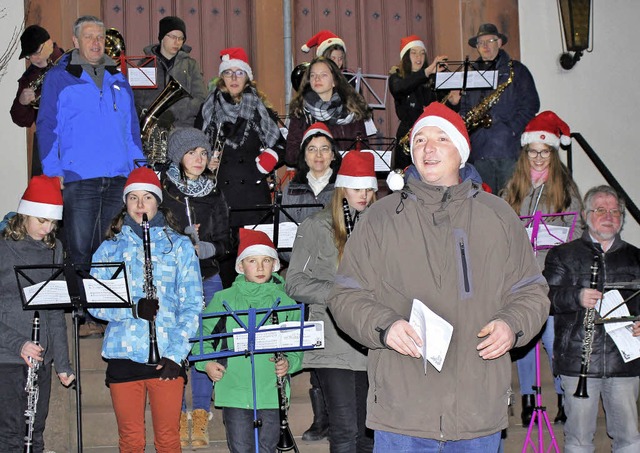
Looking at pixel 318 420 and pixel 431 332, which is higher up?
pixel 431 332

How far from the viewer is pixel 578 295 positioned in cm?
663

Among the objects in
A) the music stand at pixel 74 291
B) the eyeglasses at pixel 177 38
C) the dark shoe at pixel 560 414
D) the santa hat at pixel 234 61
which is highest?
the eyeglasses at pixel 177 38

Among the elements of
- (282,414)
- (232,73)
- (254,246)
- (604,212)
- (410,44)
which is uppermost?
(410,44)

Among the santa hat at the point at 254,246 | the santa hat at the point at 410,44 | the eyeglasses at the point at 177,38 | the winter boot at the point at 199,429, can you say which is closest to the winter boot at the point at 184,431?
the winter boot at the point at 199,429

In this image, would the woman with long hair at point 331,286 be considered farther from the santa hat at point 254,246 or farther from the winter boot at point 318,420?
the winter boot at point 318,420

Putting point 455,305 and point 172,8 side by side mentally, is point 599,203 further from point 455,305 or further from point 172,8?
point 172,8

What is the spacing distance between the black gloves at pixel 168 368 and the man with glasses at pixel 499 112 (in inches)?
163

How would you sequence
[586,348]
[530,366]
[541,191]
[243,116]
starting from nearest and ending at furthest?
[586,348] → [530,366] → [541,191] → [243,116]

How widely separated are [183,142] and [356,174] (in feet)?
4.96

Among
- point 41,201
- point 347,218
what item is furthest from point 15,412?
point 347,218

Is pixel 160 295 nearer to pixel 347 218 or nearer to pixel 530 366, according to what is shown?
pixel 347 218

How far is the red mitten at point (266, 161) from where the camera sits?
8.50 m

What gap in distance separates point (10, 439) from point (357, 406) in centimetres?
220

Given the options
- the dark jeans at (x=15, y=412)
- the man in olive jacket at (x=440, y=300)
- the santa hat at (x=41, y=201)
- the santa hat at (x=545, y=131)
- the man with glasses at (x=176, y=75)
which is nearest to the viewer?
the man in olive jacket at (x=440, y=300)
